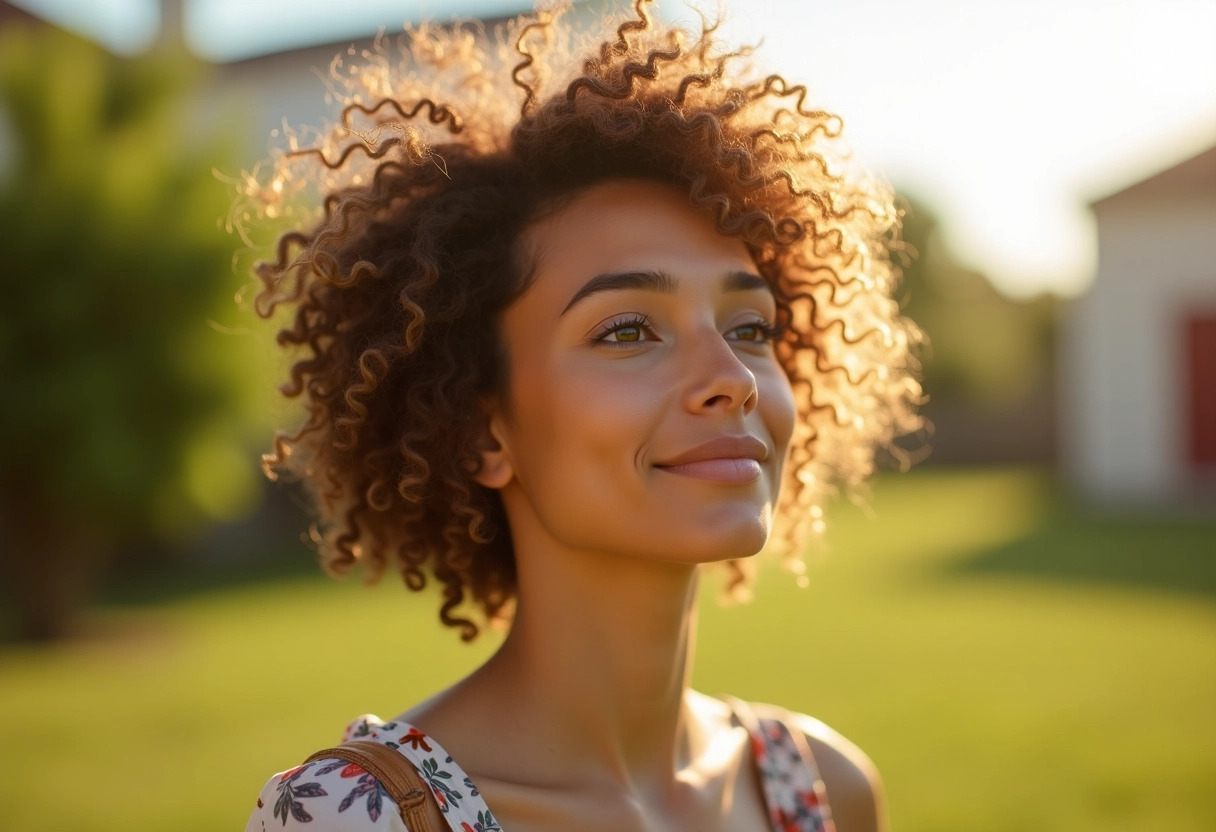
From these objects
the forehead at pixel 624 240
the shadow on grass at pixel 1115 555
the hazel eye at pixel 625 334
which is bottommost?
the shadow on grass at pixel 1115 555

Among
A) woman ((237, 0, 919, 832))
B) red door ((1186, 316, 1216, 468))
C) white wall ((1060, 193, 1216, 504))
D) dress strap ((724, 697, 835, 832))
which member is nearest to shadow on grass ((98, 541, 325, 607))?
white wall ((1060, 193, 1216, 504))

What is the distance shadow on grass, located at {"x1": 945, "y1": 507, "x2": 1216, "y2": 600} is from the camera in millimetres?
13414

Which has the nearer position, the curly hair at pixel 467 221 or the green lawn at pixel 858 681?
the curly hair at pixel 467 221

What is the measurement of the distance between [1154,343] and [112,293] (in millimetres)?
16038

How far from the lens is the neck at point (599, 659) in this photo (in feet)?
7.84

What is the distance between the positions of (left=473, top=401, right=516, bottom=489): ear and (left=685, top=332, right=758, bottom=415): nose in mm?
424

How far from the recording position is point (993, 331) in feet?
143

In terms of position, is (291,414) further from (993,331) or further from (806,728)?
(993,331)

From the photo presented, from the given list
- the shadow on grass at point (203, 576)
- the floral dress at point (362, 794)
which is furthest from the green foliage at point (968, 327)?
the floral dress at point (362, 794)

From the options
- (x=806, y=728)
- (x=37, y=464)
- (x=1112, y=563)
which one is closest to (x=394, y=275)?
(x=806, y=728)

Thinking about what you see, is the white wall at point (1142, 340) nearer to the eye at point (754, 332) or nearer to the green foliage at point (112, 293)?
the green foliage at point (112, 293)

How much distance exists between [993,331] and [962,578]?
3107cm

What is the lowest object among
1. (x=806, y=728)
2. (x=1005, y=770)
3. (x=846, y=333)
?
(x=1005, y=770)

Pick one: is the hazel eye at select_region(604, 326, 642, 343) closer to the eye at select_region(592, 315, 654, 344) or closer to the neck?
the eye at select_region(592, 315, 654, 344)
